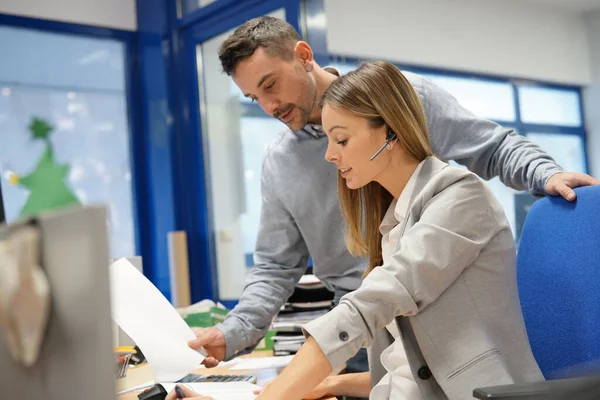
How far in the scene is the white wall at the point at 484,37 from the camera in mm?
5164

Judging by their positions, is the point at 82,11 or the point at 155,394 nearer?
the point at 155,394

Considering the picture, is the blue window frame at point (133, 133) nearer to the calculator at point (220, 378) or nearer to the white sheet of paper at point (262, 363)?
the white sheet of paper at point (262, 363)

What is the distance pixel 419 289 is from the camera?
1.23m

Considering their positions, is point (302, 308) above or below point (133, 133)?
below

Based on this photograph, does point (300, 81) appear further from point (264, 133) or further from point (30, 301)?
point (264, 133)

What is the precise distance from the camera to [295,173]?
6.91ft

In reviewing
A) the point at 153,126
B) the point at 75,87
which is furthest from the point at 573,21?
the point at 75,87

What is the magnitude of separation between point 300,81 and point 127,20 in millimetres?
3493

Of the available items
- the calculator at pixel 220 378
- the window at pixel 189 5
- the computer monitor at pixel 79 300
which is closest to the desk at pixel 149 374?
the calculator at pixel 220 378

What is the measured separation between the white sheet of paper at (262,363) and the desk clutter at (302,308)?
236 millimetres

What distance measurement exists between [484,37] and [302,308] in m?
3.80

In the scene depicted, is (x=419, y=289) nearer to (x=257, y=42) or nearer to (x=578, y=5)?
(x=257, y=42)

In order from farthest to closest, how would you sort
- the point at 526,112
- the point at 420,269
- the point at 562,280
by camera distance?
the point at 526,112
the point at 562,280
the point at 420,269


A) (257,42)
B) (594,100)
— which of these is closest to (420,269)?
(257,42)
